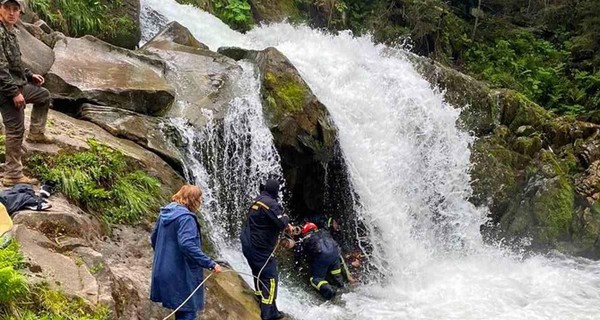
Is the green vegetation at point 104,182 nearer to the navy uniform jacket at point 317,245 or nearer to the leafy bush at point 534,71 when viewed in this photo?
the navy uniform jacket at point 317,245

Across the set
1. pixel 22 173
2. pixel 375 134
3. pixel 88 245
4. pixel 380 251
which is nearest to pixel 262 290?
pixel 88 245

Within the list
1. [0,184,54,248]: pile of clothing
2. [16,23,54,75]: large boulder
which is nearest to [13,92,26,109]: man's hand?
[0,184,54,248]: pile of clothing

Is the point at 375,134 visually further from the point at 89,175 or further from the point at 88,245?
the point at 88,245

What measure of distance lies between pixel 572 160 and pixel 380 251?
6844 mm

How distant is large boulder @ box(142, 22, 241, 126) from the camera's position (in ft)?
30.8

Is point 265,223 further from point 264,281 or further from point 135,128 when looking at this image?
point 135,128

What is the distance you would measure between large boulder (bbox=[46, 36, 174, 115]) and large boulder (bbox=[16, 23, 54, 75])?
0.27m

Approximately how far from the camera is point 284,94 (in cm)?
1038

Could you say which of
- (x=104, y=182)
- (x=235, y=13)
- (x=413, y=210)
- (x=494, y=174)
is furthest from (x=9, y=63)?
(x=235, y=13)

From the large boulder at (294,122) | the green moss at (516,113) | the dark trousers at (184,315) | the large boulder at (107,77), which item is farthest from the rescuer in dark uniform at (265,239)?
the green moss at (516,113)

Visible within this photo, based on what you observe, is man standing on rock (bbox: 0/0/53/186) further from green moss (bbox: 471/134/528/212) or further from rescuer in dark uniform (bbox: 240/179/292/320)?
green moss (bbox: 471/134/528/212)

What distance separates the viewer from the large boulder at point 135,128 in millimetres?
8094

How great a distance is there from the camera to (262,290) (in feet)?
23.3

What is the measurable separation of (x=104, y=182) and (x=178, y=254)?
8.09ft
